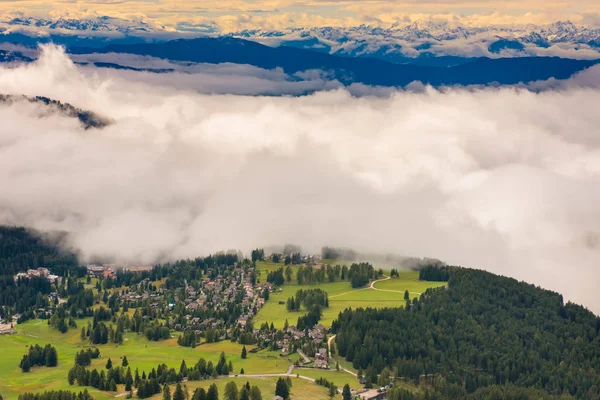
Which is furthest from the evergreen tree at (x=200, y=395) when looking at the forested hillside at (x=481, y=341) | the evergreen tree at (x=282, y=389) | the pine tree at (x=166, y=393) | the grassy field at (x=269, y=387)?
the forested hillside at (x=481, y=341)

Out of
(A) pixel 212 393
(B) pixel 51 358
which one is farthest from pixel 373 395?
(B) pixel 51 358

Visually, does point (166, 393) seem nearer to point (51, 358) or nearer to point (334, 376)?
point (334, 376)

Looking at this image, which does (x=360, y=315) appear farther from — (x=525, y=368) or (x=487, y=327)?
(x=525, y=368)

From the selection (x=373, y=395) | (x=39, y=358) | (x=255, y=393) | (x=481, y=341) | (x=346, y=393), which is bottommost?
(x=373, y=395)

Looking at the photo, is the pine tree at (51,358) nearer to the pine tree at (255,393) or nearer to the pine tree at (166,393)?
the pine tree at (166,393)

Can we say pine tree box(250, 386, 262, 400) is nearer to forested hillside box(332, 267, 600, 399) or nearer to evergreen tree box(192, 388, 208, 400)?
evergreen tree box(192, 388, 208, 400)
